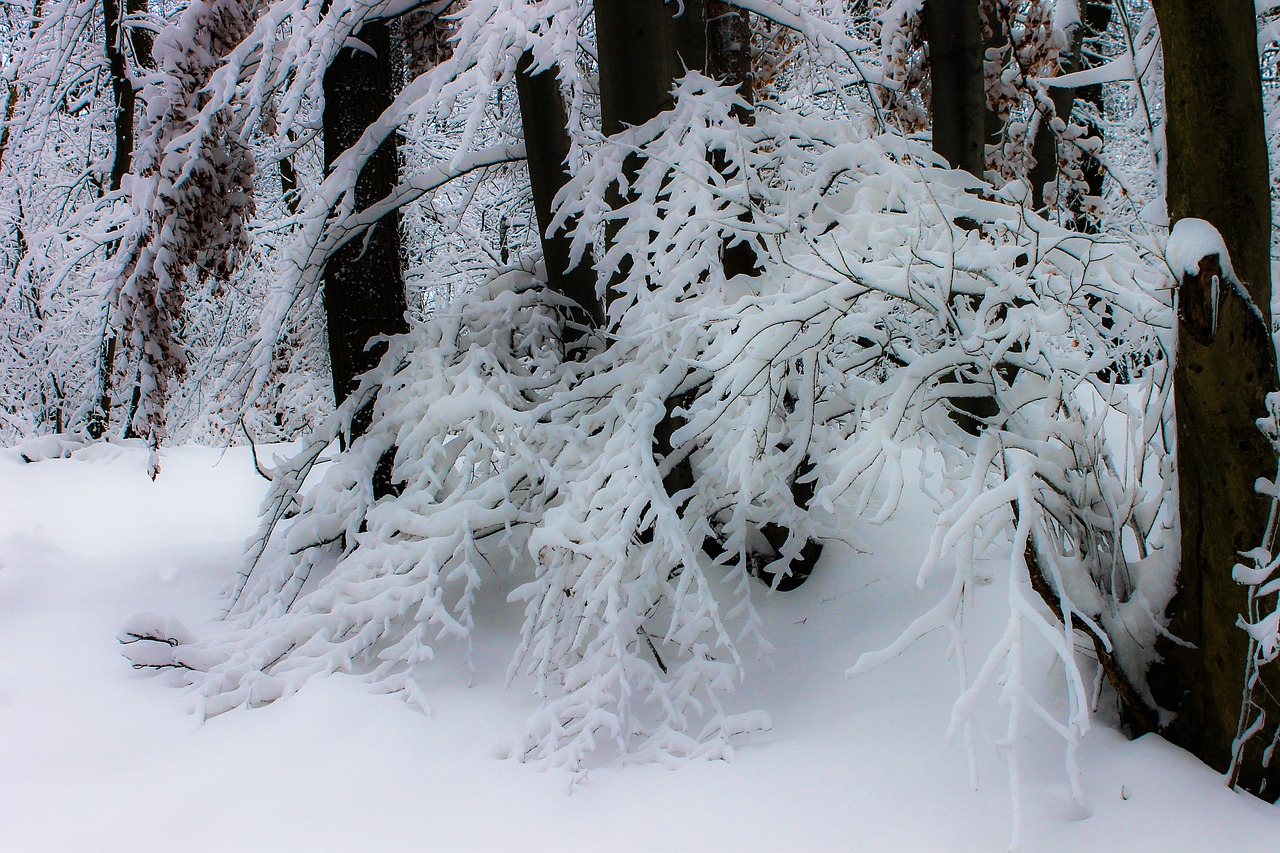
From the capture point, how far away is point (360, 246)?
485cm

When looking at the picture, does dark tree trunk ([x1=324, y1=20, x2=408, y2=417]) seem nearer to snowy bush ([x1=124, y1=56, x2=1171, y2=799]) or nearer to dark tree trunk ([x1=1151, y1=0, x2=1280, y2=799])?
snowy bush ([x1=124, y1=56, x2=1171, y2=799])

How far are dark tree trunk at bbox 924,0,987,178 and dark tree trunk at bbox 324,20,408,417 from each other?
2923 millimetres

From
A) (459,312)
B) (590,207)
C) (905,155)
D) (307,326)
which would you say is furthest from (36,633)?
(905,155)

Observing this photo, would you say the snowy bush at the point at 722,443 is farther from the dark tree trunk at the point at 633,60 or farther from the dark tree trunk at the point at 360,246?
the dark tree trunk at the point at 360,246

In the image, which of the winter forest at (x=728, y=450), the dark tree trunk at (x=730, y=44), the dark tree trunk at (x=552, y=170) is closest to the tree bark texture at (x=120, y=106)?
the winter forest at (x=728, y=450)

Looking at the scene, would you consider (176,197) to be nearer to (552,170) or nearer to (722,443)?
(552,170)

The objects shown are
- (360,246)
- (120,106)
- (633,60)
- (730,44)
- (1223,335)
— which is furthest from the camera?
(120,106)

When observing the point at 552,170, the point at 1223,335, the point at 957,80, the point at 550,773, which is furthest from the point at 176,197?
the point at 1223,335

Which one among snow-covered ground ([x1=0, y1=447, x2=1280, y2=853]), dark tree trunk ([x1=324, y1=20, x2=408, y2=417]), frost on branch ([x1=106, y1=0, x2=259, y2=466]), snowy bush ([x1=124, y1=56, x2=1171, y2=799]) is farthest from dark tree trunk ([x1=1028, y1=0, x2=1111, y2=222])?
frost on branch ([x1=106, y1=0, x2=259, y2=466])

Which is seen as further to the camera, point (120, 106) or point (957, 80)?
point (120, 106)

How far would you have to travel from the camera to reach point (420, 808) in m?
2.65

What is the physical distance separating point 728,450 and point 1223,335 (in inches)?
61.7

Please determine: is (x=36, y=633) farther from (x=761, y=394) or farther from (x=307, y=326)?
(x=761, y=394)

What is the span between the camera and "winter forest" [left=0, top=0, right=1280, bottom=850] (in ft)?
7.56
